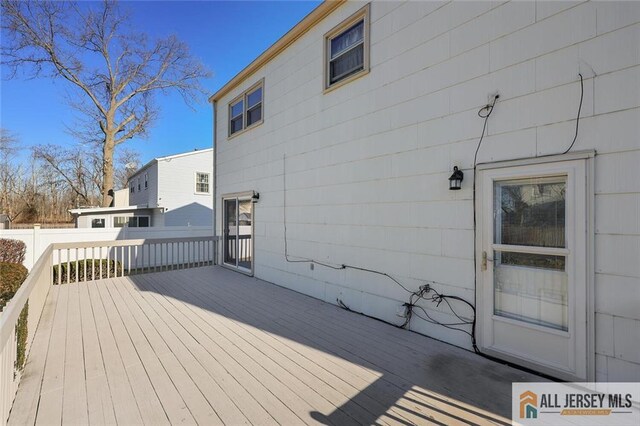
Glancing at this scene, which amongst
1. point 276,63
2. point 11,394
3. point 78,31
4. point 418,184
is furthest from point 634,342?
point 78,31

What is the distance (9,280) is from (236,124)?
17.9 feet

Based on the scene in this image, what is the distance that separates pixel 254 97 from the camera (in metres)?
7.12

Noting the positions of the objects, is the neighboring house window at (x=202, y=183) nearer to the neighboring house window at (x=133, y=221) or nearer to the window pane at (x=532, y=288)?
the neighboring house window at (x=133, y=221)

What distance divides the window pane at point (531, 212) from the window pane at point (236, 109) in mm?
6438

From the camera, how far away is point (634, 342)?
7.27 ft

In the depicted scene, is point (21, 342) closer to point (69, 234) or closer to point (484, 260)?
point (484, 260)

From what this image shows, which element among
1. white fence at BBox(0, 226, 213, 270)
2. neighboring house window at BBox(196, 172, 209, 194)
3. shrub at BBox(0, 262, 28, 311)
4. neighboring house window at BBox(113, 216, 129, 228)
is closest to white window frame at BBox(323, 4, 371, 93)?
shrub at BBox(0, 262, 28, 311)

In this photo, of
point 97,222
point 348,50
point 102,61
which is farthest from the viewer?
point 97,222

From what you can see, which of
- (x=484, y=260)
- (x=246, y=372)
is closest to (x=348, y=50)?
(x=484, y=260)

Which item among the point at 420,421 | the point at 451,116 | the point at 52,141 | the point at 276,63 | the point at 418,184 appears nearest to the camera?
the point at 420,421

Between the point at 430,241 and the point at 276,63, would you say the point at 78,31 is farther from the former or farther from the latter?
the point at 430,241

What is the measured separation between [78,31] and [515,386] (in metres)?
18.6

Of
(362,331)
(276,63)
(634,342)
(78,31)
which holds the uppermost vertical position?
(78,31)

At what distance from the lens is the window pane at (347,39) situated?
14.8ft
